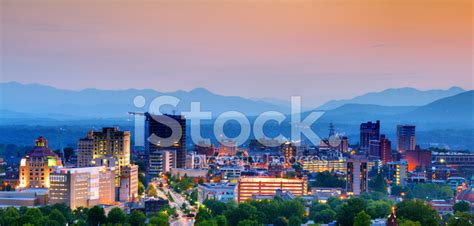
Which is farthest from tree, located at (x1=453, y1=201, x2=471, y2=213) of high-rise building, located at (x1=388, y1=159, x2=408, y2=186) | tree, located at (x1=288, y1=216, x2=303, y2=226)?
high-rise building, located at (x1=388, y1=159, x2=408, y2=186)

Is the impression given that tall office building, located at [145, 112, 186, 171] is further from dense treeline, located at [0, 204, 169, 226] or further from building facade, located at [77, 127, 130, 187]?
dense treeline, located at [0, 204, 169, 226]

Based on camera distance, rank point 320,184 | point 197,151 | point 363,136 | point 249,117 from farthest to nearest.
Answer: point 249,117 < point 363,136 < point 197,151 < point 320,184

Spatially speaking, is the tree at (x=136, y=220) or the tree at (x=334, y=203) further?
the tree at (x=334, y=203)

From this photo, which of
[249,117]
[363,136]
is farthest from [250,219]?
[249,117]

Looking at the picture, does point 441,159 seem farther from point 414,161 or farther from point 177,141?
point 177,141

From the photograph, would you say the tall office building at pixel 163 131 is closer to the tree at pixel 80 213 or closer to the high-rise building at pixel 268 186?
the high-rise building at pixel 268 186

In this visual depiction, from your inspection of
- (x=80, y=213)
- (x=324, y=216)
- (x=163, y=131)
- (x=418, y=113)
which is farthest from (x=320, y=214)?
(x=418, y=113)

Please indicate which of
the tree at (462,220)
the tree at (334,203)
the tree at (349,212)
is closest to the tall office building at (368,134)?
the tree at (334,203)
